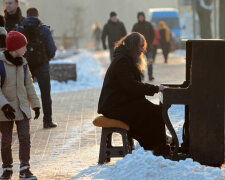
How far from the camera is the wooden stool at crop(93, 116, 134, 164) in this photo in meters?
6.97

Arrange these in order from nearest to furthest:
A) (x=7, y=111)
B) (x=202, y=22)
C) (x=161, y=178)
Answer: (x=161, y=178)
(x=7, y=111)
(x=202, y=22)

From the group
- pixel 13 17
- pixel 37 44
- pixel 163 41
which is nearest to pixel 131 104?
pixel 37 44

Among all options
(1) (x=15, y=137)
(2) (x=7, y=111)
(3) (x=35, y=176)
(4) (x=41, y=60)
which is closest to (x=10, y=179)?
(3) (x=35, y=176)

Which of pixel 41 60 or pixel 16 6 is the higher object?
pixel 16 6

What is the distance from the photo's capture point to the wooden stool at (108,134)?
697 centimetres

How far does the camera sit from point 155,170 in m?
5.75

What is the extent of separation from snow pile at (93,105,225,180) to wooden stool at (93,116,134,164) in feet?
3.02

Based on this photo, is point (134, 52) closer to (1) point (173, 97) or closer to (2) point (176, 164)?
(1) point (173, 97)

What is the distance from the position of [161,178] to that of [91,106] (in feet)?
23.0

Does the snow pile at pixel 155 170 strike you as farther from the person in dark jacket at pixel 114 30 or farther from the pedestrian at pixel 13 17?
the person in dark jacket at pixel 114 30

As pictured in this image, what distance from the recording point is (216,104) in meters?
6.67

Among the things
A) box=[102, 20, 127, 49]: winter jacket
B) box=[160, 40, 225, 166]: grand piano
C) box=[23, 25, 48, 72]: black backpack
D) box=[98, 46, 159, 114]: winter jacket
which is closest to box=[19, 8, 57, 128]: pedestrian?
box=[23, 25, 48, 72]: black backpack

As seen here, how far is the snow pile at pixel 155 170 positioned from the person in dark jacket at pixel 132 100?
93 cm

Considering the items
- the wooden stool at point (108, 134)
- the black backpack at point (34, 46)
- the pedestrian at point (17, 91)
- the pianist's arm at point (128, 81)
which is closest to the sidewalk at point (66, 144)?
the wooden stool at point (108, 134)
